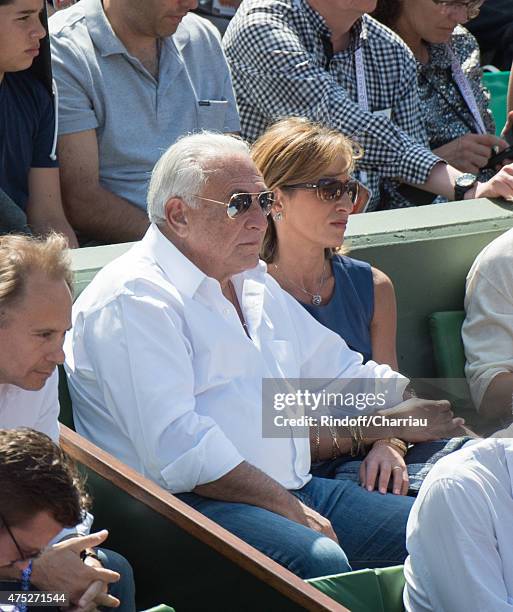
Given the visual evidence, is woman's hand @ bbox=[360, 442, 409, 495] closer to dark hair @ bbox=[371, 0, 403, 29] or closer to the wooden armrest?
the wooden armrest

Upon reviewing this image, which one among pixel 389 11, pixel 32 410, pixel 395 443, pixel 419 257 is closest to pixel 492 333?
pixel 419 257

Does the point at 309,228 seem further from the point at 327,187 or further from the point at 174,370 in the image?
the point at 174,370

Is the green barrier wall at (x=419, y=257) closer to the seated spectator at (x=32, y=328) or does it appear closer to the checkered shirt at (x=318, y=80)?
the checkered shirt at (x=318, y=80)

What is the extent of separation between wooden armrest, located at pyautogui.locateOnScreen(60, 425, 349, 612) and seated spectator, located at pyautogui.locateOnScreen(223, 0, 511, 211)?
2144mm

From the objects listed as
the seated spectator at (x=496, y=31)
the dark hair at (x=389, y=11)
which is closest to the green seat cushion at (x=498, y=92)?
the seated spectator at (x=496, y=31)

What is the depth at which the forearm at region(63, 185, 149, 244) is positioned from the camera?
3.93 meters

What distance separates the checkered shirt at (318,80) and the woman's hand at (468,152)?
1.14 ft

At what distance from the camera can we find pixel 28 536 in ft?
6.46

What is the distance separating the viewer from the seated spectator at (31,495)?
193 cm

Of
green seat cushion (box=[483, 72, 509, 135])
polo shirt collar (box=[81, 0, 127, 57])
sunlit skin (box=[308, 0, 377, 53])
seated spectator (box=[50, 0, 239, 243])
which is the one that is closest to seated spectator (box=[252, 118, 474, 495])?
seated spectator (box=[50, 0, 239, 243])

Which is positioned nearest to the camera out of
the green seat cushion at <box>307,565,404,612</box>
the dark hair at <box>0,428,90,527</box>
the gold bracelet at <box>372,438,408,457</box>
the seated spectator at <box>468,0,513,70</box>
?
the dark hair at <box>0,428,90,527</box>

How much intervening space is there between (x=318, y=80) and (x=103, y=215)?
1.05 meters

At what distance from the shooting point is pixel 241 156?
316 centimetres

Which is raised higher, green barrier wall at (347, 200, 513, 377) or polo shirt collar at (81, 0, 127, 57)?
polo shirt collar at (81, 0, 127, 57)
